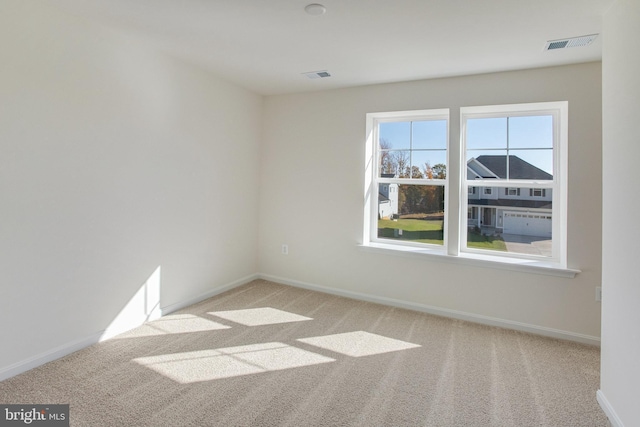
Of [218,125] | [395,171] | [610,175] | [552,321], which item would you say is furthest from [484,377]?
[218,125]

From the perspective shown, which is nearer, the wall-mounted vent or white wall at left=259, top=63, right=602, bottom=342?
white wall at left=259, top=63, right=602, bottom=342

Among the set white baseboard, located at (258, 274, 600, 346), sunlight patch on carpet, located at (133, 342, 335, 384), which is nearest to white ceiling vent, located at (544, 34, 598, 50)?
white baseboard, located at (258, 274, 600, 346)

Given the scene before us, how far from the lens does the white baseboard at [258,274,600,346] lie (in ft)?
9.71

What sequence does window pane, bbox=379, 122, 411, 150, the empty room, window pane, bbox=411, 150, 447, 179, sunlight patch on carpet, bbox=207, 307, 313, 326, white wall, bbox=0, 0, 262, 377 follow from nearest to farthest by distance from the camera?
1. the empty room
2. white wall, bbox=0, 0, 262, 377
3. sunlight patch on carpet, bbox=207, 307, 313, 326
4. window pane, bbox=411, 150, 447, 179
5. window pane, bbox=379, 122, 411, 150

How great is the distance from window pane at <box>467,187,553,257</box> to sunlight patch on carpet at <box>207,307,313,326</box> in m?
2.06

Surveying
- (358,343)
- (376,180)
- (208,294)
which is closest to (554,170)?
(376,180)

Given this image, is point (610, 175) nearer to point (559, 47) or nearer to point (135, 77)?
point (559, 47)

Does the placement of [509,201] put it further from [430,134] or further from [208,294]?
[208,294]

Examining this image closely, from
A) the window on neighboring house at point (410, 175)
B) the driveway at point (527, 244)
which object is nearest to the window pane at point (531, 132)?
the window on neighboring house at point (410, 175)

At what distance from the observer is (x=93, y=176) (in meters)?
2.57

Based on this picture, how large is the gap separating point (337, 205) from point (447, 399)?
7.99ft

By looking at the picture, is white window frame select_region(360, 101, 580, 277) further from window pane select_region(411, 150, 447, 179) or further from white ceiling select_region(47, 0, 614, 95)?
white ceiling select_region(47, 0, 614, 95)

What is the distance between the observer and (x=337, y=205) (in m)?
4.07

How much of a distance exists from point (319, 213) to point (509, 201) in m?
2.12
